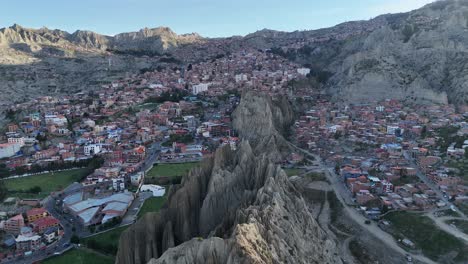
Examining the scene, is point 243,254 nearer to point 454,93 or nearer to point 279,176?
point 279,176

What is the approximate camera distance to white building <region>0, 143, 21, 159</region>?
57.6 metres

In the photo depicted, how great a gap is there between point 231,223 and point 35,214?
79.0 feet

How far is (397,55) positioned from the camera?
319 ft

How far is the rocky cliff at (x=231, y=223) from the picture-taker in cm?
1881

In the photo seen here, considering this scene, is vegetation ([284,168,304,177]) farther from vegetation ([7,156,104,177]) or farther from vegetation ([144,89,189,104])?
vegetation ([144,89,189,104])

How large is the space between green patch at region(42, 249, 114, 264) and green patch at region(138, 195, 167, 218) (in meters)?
7.73

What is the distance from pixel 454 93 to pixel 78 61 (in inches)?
4582

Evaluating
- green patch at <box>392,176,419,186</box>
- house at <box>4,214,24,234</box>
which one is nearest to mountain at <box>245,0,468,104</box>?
green patch at <box>392,176,419,186</box>

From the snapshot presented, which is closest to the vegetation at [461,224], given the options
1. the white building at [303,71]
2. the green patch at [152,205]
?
the green patch at [152,205]

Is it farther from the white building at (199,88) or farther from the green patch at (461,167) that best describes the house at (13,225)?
the white building at (199,88)

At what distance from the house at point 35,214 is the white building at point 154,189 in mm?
10151

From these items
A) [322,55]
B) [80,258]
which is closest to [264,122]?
[80,258]

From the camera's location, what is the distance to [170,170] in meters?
50.6

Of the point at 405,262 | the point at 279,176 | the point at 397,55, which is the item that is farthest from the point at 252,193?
the point at 397,55
